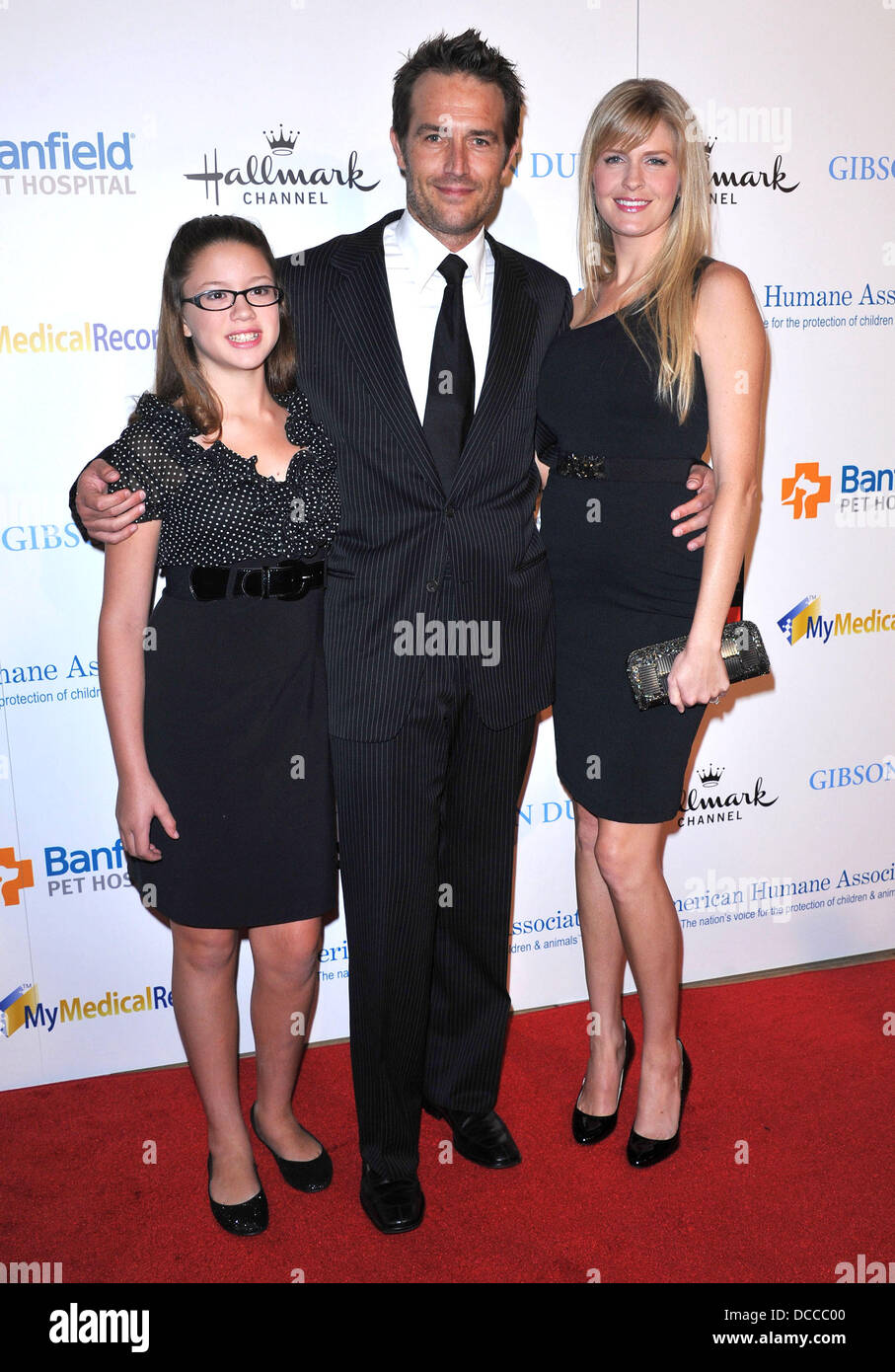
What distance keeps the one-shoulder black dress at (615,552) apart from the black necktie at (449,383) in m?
0.23

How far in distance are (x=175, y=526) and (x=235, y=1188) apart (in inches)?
51.0

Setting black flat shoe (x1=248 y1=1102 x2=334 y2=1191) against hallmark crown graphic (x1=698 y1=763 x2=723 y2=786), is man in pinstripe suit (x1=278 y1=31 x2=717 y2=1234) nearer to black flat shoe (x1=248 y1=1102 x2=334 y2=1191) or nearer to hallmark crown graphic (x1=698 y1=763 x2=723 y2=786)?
black flat shoe (x1=248 y1=1102 x2=334 y2=1191)

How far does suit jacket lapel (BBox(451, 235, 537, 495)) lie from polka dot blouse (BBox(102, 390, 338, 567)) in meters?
0.29

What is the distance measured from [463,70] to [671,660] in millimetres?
1149

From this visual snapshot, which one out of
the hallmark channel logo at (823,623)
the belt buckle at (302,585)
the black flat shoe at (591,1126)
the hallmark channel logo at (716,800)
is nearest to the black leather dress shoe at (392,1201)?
the black flat shoe at (591,1126)

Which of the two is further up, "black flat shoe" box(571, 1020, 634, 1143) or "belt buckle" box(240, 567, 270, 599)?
"belt buckle" box(240, 567, 270, 599)

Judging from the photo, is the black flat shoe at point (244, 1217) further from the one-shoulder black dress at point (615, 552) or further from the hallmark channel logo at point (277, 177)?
the hallmark channel logo at point (277, 177)

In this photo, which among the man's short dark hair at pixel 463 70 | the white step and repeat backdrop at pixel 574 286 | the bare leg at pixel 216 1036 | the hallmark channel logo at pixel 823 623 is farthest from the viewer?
the hallmark channel logo at pixel 823 623

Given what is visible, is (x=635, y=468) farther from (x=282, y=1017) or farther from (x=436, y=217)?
(x=282, y=1017)

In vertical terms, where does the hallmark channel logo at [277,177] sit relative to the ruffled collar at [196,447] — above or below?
above

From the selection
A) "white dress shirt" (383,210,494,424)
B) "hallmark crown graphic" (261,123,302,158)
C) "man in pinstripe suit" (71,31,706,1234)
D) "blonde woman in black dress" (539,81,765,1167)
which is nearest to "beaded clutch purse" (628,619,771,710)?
"blonde woman in black dress" (539,81,765,1167)

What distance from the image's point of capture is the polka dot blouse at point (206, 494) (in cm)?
195

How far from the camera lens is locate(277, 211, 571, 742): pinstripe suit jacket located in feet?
6.75

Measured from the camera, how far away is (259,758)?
6.80 feet
